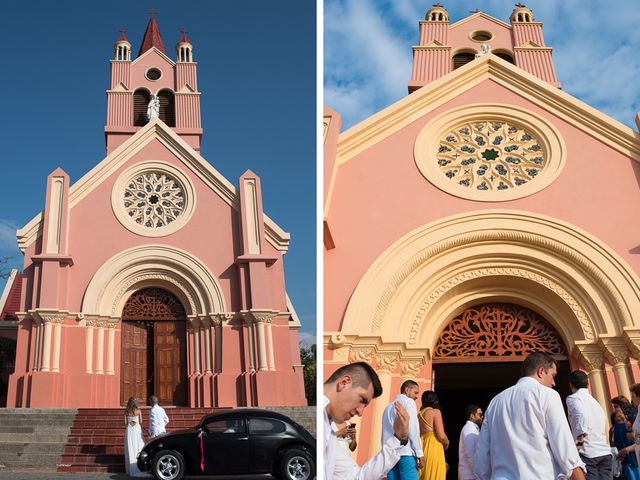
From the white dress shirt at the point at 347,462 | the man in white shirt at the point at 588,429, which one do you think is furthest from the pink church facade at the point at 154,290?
the white dress shirt at the point at 347,462

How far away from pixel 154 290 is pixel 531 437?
16.6m

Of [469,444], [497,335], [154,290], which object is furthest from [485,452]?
[154,290]

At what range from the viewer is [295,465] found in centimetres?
1050

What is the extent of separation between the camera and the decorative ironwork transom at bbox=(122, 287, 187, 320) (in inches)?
780

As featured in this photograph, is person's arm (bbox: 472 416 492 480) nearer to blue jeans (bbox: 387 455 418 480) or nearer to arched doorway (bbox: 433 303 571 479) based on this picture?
blue jeans (bbox: 387 455 418 480)

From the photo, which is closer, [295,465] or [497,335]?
[295,465]

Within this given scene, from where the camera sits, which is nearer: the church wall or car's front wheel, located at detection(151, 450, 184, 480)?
car's front wheel, located at detection(151, 450, 184, 480)

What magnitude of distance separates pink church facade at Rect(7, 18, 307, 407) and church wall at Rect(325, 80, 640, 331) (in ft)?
25.1

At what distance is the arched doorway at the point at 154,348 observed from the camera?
769 inches

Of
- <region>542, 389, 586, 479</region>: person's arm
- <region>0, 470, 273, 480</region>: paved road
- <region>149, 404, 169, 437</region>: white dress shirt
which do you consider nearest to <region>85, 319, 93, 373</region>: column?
<region>149, 404, 169, 437</region>: white dress shirt

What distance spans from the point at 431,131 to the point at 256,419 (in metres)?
5.55

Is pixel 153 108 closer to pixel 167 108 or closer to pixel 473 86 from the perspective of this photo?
pixel 167 108

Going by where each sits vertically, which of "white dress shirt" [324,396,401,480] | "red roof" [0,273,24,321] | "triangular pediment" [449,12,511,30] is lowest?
"white dress shirt" [324,396,401,480]

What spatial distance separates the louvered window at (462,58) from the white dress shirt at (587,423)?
563 inches
